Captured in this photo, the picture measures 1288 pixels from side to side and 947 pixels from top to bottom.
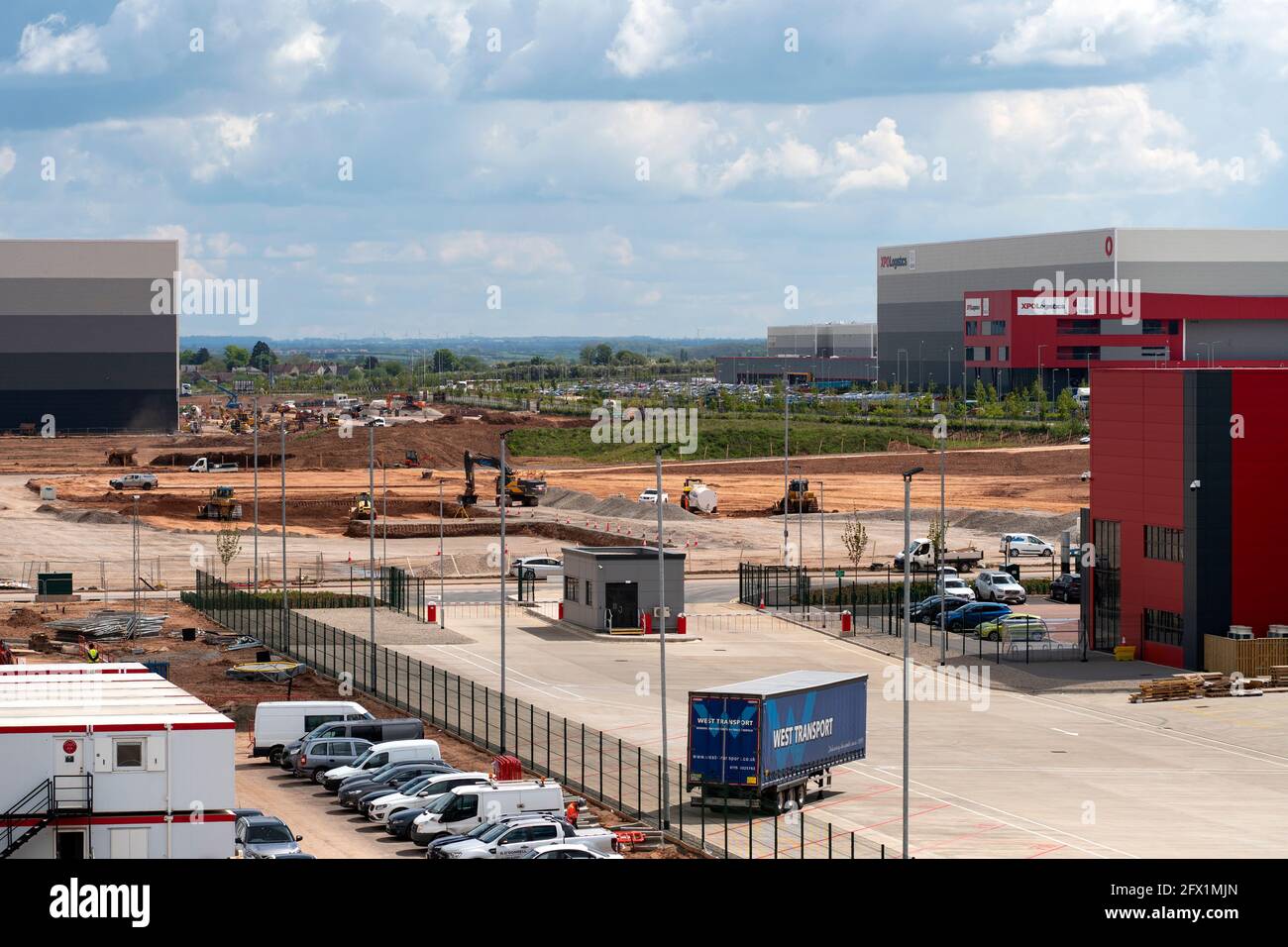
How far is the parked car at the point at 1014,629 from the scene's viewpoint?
68.4 metres

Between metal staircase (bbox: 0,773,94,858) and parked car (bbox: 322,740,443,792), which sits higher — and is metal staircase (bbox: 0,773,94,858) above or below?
above

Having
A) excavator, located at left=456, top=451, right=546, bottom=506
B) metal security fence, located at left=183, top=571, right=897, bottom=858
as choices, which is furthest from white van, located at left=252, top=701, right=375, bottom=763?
excavator, located at left=456, top=451, right=546, bottom=506

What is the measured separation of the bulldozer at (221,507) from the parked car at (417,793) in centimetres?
7492

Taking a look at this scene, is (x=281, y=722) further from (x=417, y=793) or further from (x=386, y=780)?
(x=417, y=793)

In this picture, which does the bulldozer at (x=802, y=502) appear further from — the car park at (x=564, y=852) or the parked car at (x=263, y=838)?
the car park at (x=564, y=852)

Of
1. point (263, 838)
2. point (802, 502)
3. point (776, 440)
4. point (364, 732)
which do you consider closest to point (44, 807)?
point (263, 838)

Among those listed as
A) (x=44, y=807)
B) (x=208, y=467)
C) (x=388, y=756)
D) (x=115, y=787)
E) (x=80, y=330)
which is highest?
(x=80, y=330)

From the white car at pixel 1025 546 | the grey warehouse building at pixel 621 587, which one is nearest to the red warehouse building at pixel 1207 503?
the grey warehouse building at pixel 621 587

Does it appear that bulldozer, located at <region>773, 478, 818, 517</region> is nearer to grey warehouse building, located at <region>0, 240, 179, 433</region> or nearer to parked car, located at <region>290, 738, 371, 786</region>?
parked car, located at <region>290, 738, 371, 786</region>

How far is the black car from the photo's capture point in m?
40.7

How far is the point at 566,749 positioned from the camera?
43.7 meters

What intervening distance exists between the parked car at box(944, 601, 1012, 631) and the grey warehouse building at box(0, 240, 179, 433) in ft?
396

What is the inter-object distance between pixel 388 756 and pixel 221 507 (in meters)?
71.8
